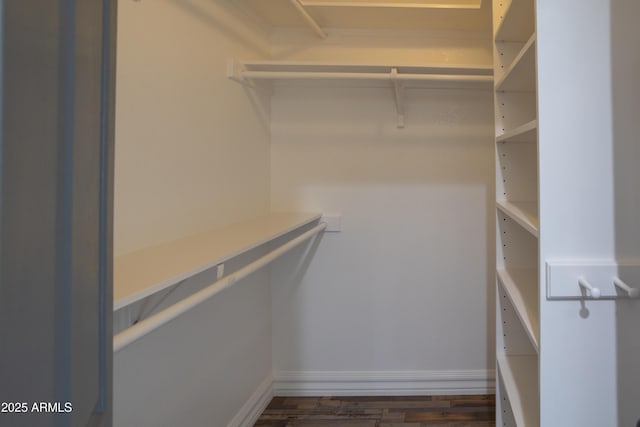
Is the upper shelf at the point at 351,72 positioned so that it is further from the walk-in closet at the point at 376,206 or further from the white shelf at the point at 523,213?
the white shelf at the point at 523,213

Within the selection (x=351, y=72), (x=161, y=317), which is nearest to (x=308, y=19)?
(x=351, y=72)

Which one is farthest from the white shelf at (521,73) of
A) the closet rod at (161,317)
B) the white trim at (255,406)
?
the white trim at (255,406)

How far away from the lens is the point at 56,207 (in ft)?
1.65

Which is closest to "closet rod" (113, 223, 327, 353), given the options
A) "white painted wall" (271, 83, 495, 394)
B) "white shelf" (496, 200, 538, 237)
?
"white shelf" (496, 200, 538, 237)

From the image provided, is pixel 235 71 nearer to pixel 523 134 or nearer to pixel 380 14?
pixel 380 14

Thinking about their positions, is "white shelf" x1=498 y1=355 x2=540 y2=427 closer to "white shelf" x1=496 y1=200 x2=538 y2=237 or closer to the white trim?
"white shelf" x1=496 y1=200 x2=538 y2=237

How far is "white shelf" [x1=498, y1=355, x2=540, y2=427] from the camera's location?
1.17 metres

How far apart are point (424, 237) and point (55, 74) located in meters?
2.07

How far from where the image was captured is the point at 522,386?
1350mm

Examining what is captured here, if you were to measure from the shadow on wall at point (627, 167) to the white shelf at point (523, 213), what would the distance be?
19cm

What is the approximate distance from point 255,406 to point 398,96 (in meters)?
1.85

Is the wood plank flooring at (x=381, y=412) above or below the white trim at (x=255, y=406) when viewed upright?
below

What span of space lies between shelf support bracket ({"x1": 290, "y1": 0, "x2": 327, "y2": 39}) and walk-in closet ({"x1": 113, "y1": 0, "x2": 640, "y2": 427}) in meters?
0.02

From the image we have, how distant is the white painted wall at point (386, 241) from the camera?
2277 millimetres
